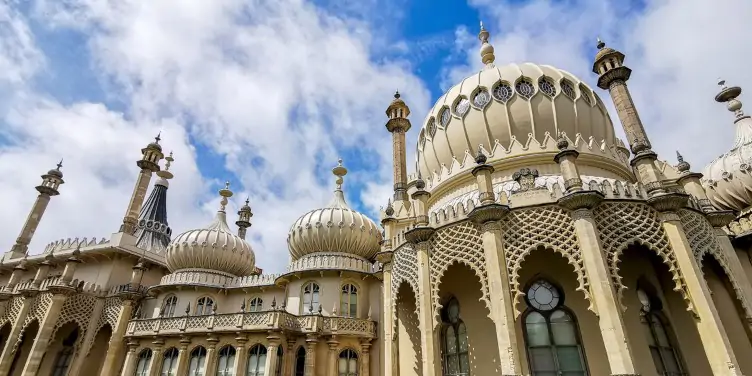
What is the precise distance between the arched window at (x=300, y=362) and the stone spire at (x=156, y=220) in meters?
14.7

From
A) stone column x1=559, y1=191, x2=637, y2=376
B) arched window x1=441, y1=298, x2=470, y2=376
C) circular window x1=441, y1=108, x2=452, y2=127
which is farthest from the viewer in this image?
circular window x1=441, y1=108, x2=452, y2=127

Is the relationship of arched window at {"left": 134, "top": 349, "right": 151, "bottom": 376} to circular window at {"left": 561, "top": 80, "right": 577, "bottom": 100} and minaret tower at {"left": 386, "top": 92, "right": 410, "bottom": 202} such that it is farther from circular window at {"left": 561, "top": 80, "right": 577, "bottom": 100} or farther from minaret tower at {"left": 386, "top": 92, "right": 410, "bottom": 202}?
circular window at {"left": 561, "top": 80, "right": 577, "bottom": 100}

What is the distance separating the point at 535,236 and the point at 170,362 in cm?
1678

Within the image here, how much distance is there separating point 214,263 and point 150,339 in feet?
15.4

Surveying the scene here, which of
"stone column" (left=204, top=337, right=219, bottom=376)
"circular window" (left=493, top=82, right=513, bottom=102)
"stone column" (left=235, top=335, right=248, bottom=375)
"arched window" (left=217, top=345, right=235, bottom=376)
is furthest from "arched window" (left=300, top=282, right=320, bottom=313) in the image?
"circular window" (left=493, top=82, right=513, bottom=102)

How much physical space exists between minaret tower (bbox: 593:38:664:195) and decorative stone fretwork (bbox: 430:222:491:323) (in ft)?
18.2

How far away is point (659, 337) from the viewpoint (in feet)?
40.2

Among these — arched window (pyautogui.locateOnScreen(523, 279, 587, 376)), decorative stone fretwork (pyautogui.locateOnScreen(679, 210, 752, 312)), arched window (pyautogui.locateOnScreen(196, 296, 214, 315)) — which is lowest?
arched window (pyautogui.locateOnScreen(523, 279, 587, 376))

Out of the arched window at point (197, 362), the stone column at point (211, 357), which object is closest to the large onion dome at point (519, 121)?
the stone column at point (211, 357)

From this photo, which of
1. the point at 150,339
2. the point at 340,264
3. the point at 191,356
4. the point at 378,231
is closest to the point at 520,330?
the point at 340,264

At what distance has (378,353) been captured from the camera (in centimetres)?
1834

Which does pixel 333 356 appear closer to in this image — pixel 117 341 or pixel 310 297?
pixel 310 297

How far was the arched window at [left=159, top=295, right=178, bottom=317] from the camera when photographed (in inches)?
834

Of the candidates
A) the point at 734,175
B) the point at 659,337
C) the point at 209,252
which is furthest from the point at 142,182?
the point at 734,175
